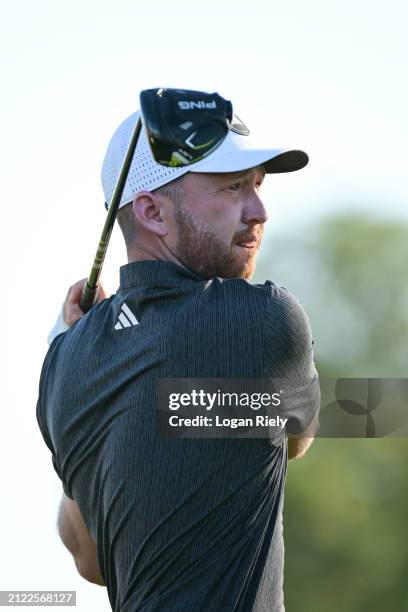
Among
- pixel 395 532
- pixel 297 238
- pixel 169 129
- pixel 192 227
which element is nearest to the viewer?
pixel 169 129

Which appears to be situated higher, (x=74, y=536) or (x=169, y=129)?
(x=169, y=129)

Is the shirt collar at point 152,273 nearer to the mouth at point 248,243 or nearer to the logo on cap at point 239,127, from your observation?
the mouth at point 248,243

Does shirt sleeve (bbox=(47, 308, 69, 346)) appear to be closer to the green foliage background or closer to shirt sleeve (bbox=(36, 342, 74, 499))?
shirt sleeve (bbox=(36, 342, 74, 499))

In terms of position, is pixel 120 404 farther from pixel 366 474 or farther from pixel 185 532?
pixel 366 474

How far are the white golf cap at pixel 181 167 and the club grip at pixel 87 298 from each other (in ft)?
1.06

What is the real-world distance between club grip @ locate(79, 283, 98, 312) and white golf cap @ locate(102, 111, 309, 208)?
0.32m

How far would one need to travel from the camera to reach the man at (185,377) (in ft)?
13.9

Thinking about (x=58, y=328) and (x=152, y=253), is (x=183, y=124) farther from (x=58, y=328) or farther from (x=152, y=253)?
(x=58, y=328)

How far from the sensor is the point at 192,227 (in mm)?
4684

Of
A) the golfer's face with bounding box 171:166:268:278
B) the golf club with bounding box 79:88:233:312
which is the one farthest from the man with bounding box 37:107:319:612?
the golf club with bounding box 79:88:233:312

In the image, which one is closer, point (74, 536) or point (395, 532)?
point (74, 536)

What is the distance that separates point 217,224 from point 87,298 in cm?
65

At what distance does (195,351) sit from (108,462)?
1.49 ft

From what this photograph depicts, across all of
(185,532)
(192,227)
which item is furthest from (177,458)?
(192,227)
